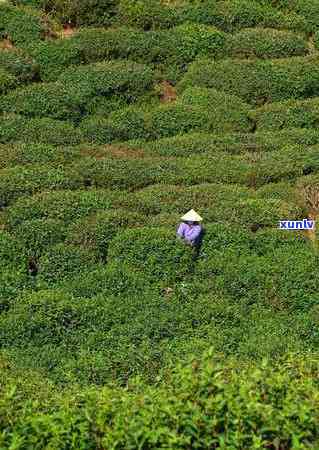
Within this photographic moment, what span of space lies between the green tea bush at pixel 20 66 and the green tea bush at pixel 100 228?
823cm

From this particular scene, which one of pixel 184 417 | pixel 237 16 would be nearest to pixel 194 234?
pixel 184 417

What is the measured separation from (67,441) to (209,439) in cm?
128

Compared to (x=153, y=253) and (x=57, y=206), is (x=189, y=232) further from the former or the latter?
(x=57, y=206)

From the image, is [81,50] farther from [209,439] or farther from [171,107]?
[209,439]

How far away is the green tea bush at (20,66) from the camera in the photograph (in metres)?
24.7

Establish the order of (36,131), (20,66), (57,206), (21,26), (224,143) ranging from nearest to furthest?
(57,206) → (224,143) → (36,131) → (20,66) → (21,26)

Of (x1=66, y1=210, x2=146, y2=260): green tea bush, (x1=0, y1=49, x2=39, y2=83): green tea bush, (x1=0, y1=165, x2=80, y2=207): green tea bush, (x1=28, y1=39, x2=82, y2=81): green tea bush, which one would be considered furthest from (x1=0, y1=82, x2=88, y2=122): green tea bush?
(x1=66, y1=210, x2=146, y2=260): green tea bush

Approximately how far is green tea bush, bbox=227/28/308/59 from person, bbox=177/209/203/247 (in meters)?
11.1

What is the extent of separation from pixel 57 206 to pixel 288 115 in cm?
740

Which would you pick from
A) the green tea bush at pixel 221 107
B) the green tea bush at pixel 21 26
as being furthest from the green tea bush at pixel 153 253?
the green tea bush at pixel 21 26

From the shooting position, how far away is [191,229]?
1616 centimetres

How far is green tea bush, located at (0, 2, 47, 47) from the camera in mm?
26469

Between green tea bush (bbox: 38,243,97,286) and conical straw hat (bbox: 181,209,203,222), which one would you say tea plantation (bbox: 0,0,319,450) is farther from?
conical straw hat (bbox: 181,209,203,222)

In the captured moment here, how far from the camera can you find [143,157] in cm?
2095
